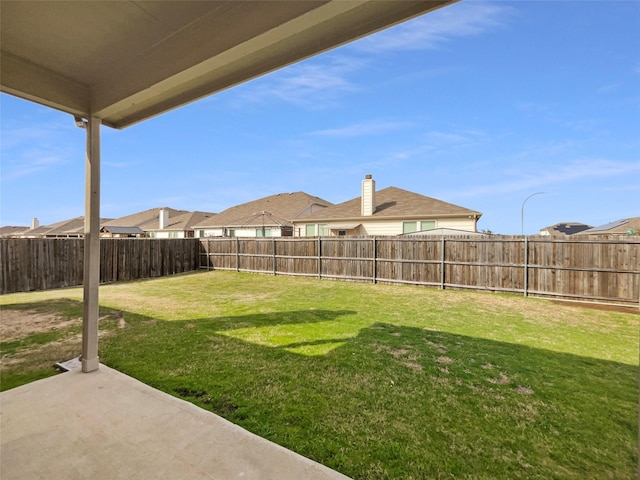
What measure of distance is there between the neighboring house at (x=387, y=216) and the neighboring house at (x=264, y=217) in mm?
1744

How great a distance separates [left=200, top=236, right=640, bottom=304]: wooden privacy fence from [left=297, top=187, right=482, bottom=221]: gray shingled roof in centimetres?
503

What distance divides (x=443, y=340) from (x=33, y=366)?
5.53 metres

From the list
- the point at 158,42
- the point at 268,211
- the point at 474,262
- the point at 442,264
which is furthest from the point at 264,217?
the point at 158,42

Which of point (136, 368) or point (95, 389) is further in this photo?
point (136, 368)

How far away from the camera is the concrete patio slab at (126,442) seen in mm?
1805

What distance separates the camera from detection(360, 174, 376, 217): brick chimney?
15.5 m

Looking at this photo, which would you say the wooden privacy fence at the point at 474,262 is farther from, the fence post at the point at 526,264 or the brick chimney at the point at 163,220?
the brick chimney at the point at 163,220

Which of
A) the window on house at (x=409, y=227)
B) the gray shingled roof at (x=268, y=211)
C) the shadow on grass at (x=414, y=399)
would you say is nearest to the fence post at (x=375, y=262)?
the window on house at (x=409, y=227)

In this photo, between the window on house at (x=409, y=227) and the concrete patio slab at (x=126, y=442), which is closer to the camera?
the concrete patio slab at (x=126, y=442)

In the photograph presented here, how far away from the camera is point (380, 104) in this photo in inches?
493

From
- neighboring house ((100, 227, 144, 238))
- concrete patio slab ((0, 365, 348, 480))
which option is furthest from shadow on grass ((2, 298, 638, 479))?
neighboring house ((100, 227, 144, 238))

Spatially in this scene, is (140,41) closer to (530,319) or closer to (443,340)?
(443,340)

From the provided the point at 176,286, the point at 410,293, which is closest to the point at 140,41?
the point at 410,293

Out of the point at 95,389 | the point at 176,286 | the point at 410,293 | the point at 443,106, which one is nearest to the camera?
the point at 95,389
